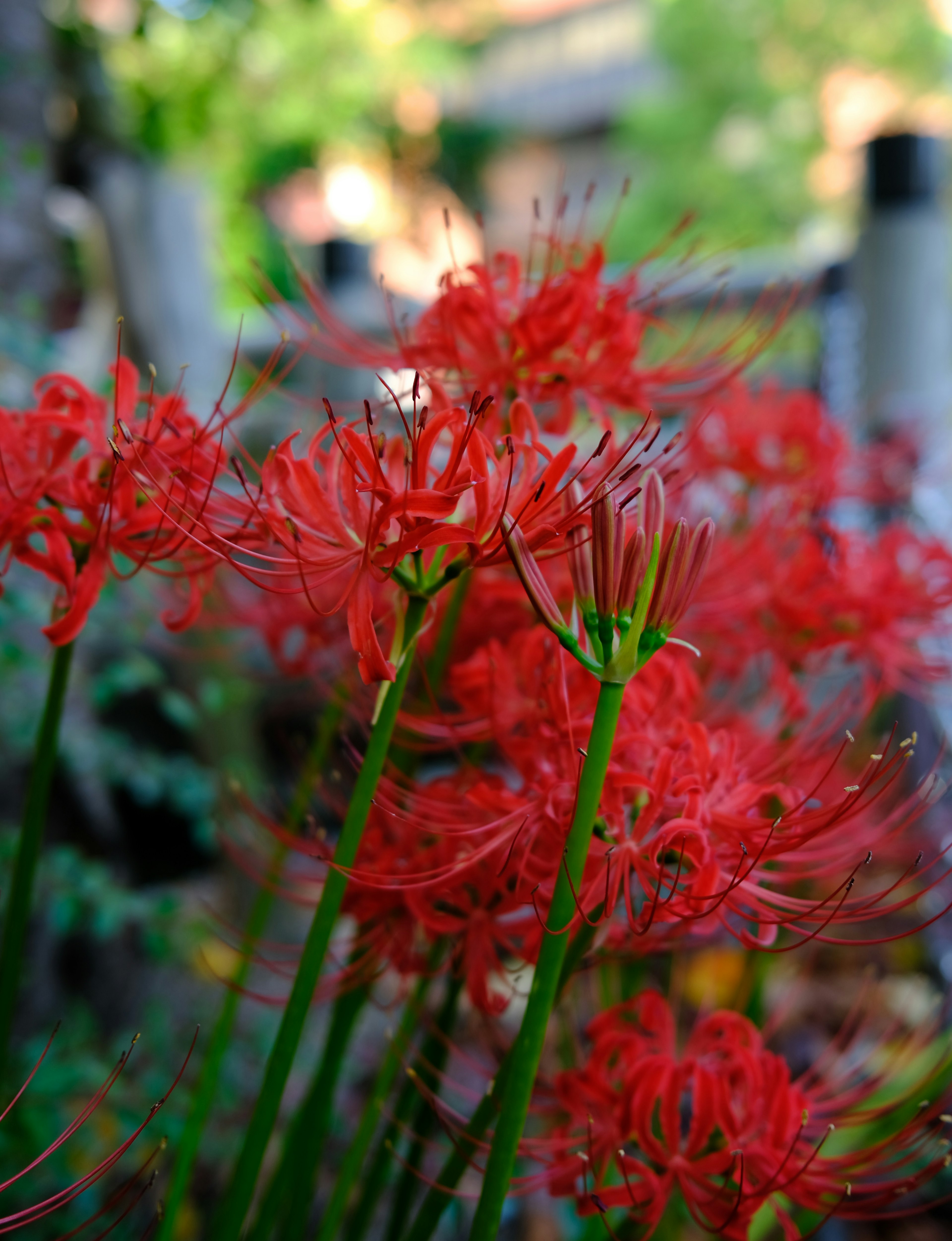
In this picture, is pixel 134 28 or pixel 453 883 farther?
pixel 134 28

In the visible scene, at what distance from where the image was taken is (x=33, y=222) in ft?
4.77

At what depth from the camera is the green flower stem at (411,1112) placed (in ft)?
1.94

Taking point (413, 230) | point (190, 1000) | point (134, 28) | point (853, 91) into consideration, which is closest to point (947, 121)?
point (853, 91)

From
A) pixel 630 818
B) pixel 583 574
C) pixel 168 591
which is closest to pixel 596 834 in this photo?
pixel 630 818

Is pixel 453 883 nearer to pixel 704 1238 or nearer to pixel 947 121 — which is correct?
pixel 704 1238

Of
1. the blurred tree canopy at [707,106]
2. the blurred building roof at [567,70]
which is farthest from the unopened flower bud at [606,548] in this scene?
the blurred building roof at [567,70]

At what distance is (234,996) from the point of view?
0.68 m

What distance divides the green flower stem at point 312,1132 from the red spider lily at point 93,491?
272mm

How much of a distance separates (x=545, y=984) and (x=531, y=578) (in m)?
0.17

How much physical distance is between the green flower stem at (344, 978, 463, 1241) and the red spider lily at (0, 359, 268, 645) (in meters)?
0.29

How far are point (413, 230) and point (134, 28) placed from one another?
7624 millimetres

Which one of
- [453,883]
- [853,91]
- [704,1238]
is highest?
[853,91]

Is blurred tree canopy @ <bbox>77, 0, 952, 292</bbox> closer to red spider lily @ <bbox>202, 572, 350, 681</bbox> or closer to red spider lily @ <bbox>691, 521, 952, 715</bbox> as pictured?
red spider lily @ <bbox>202, 572, 350, 681</bbox>

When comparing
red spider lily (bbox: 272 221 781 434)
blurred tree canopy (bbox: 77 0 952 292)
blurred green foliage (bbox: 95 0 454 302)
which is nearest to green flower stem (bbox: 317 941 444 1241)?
red spider lily (bbox: 272 221 781 434)
